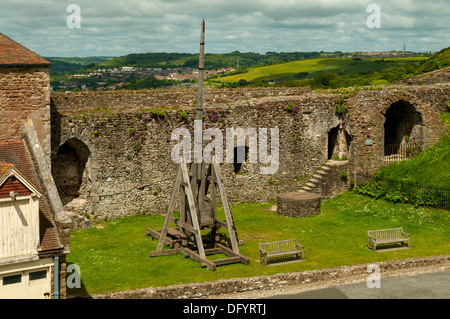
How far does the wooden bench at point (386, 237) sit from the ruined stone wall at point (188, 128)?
6248mm

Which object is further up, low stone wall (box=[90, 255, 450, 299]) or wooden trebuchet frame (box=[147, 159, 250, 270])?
wooden trebuchet frame (box=[147, 159, 250, 270])

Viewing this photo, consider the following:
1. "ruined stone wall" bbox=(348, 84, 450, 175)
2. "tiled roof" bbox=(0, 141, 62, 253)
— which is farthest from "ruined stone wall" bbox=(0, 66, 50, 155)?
"ruined stone wall" bbox=(348, 84, 450, 175)

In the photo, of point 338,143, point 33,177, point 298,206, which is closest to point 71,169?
point 33,177

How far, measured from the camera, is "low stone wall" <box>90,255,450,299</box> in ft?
51.9

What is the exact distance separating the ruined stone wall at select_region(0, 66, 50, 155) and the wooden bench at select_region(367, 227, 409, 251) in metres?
12.1

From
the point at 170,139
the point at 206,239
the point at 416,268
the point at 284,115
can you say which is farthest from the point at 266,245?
the point at 284,115

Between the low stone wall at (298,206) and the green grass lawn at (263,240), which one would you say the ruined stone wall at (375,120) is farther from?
the low stone wall at (298,206)

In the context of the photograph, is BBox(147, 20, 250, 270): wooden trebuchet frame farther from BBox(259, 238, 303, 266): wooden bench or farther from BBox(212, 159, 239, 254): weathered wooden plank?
BBox(259, 238, 303, 266): wooden bench

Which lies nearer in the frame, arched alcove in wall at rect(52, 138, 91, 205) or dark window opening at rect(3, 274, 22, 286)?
dark window opening at rect(3, 274, 22, 286)

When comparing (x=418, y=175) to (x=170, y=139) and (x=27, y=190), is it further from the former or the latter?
(x=27, y=190)

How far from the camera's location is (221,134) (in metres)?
25.9

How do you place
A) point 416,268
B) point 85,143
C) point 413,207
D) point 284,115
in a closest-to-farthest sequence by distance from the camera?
point 416,268 < point 85,143 < point 413,207 < point 284,115

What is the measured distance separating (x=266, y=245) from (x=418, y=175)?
9305 millimetres

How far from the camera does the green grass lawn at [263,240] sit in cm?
1770
